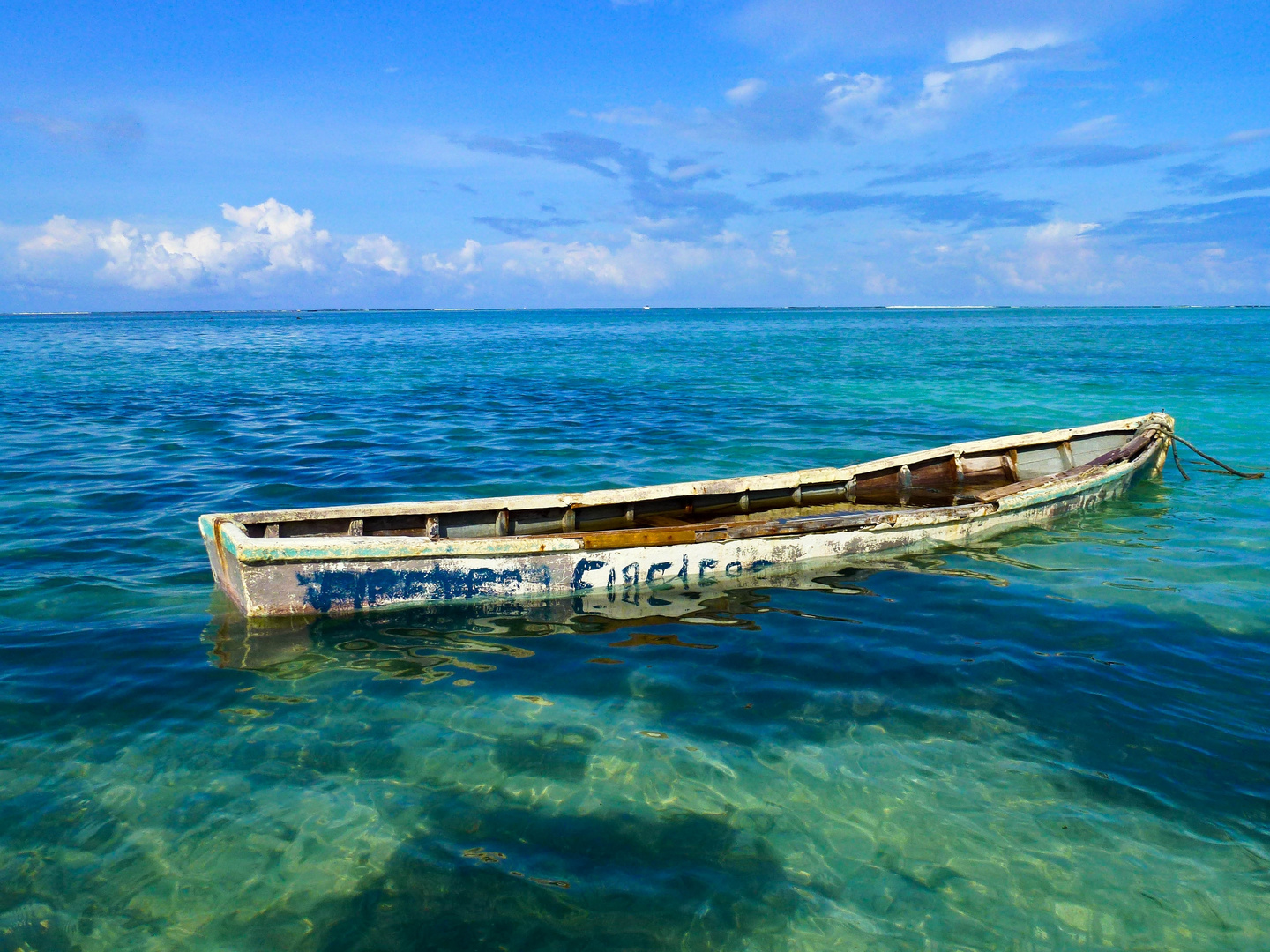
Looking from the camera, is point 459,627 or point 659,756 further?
point 459,627

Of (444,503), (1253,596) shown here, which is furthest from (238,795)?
(1253,596)

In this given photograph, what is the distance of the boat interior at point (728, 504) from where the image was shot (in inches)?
309

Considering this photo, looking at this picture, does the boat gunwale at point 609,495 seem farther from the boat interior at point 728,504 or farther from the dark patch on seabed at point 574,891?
the dark patch on seabed at point 574,891

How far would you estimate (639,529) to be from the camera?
8.33 meters

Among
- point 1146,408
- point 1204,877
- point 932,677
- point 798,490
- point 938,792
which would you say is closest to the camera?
point 1204,877

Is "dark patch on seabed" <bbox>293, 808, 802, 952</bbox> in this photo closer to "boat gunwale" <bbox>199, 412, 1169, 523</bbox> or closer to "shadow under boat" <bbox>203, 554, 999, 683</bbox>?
"shadow under boat" <bbox>203, 554, 999, 683</bbox>

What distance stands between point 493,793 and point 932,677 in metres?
3.64

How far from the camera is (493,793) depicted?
484cm

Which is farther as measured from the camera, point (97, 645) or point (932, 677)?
point (97, 645)

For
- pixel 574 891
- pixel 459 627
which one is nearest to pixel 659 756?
pixel 574 891

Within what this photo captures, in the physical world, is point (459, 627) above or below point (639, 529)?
below

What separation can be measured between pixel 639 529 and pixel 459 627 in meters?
2.23

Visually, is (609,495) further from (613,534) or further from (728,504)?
(728,504)

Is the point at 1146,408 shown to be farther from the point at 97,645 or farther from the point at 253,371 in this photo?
the point at 253,371
